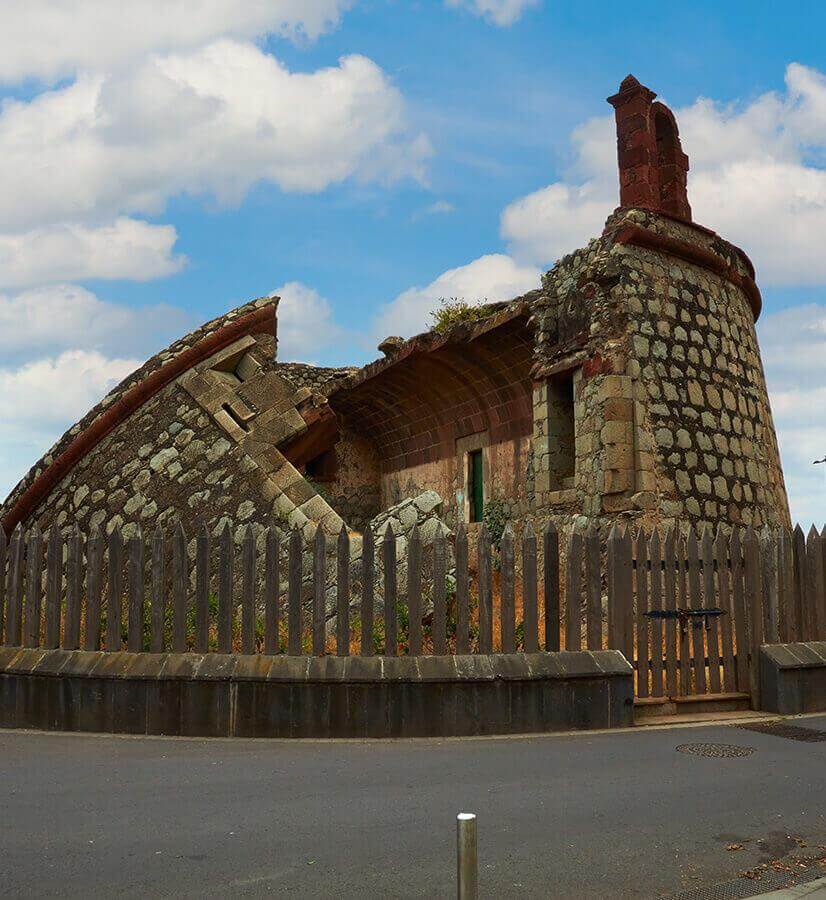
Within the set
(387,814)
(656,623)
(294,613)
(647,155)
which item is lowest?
(387,814)

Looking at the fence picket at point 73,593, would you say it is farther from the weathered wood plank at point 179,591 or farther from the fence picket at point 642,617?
the fence picket at point 642,617

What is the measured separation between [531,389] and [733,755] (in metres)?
9.81

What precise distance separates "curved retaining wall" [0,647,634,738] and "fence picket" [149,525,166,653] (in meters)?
0.13

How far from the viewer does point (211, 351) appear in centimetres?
974

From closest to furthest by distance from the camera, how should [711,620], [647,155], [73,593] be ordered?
[73,593] → [711,620] → [647,155]

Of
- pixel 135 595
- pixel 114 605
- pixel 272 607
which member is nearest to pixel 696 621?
pixel 272 607

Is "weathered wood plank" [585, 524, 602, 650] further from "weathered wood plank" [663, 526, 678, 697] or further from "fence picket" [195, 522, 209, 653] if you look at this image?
"fence picket" [195, 522, 209, 653]

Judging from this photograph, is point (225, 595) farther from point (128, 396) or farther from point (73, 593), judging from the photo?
point (128, 396)

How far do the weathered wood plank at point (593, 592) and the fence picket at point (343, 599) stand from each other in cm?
187

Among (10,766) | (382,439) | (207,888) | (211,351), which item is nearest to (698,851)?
(207,888)

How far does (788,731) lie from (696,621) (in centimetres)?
113

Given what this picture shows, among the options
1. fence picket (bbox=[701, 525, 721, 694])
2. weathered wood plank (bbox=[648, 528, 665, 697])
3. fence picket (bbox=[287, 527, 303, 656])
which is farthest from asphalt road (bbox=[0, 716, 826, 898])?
fence picket (bbox=[701, 525, 721, 694])

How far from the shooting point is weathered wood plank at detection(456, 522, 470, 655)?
705 cm

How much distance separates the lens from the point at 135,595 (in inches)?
285
